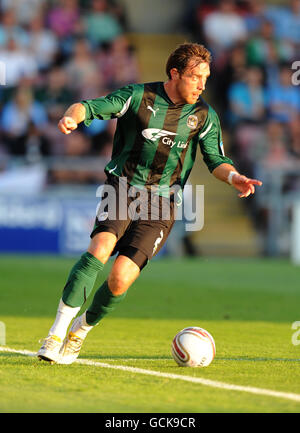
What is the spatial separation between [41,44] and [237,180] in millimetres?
14195

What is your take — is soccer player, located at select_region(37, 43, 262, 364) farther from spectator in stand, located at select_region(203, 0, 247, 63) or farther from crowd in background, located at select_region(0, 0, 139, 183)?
spectator in stand, located at select_region(203, 0, 247, 63)

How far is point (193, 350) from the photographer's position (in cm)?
669

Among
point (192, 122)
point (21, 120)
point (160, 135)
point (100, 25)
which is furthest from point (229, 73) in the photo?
point (160, 135)

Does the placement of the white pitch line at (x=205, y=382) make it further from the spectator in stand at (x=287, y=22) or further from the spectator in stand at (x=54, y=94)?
the spectator in stand at (x=287, y=22)

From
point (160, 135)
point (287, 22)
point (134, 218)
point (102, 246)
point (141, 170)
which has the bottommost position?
point (102, 246)

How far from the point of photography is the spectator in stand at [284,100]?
20.4 meters

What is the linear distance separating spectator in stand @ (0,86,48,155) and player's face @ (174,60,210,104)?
11.8 meters

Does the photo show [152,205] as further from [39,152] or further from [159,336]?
[39,152]

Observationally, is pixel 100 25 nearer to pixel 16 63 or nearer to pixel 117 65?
pixel 117 65

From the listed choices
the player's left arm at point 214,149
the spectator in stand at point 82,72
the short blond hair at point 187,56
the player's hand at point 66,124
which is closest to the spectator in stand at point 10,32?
the spectator in stand at point 82,72

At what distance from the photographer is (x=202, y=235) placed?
2002 cm
